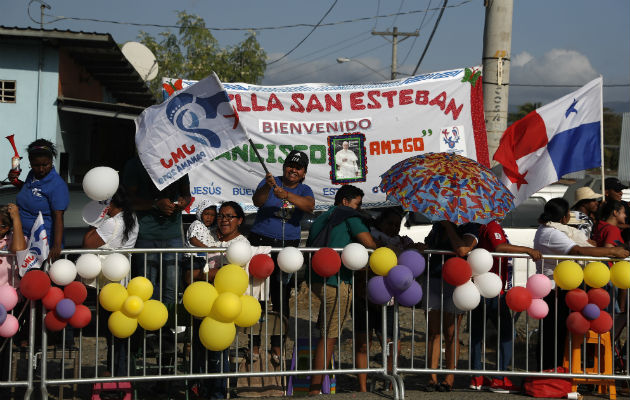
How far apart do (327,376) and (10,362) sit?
2.43 meters

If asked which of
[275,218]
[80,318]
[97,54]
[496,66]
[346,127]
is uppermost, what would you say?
[97,54]

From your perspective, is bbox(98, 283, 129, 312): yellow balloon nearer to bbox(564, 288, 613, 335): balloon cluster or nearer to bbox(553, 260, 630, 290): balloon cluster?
bbox(553, 260, 630, 290): balloon cluster

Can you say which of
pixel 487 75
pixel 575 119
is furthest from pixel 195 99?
pixel 487 75

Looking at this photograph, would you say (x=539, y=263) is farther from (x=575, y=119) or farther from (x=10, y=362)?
(x=10, y=362)

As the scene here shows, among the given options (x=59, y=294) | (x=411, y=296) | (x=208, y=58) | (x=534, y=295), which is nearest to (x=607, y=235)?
(x=534, y=295)

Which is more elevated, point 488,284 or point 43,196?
point 43,196

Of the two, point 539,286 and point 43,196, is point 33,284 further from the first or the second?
point 539,286

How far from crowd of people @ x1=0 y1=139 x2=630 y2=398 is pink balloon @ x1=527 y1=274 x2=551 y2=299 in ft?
0.57

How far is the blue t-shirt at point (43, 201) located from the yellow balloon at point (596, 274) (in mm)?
4176

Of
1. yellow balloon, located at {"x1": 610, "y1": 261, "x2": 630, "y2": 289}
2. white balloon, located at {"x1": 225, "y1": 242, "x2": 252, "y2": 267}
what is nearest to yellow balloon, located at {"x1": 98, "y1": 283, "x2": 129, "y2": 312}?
white balloon, located at {"x1": 225, "y1": 242, "x2": 252, "y2": 267}

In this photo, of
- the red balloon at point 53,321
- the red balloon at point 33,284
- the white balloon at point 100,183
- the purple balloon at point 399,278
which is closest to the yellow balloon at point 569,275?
the purple balloon at point 399,278

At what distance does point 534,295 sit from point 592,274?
49 centimetres

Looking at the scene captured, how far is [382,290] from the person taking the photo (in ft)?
20.5

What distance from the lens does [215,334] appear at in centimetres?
586
